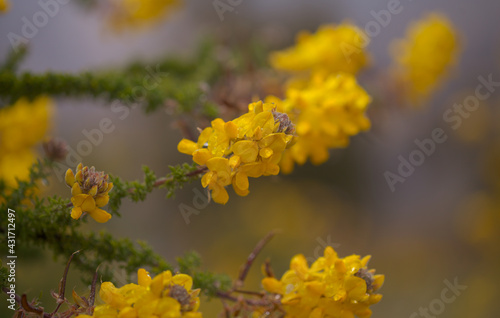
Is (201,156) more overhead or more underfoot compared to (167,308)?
more overhead

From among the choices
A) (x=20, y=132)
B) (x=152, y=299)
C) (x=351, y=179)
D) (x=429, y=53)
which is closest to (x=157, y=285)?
(x=152, y=299)

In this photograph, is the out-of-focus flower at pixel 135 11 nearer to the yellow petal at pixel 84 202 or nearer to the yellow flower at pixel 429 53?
the yellow flower at pixel 429 53

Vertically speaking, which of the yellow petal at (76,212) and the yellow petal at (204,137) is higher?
the yellow petal at (204,137)

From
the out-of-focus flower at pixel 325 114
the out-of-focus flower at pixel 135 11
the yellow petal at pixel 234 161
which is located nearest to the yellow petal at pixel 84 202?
the yellow petal at pixel 234 161

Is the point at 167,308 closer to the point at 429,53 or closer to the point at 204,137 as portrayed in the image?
the point at 204,137

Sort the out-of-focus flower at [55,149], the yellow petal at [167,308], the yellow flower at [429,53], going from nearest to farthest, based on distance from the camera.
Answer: the yellow petal at [167,308] < the out-of-focus flower at [55,149] < the yellow flower at [429,53]

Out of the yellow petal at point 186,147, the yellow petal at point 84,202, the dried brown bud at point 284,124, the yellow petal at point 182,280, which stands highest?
the dried brown bud at point 284,124

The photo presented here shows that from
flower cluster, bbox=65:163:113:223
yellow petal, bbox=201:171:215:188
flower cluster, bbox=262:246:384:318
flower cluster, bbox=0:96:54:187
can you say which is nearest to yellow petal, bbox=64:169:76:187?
flower cluster, bbox=65:163:113:223
